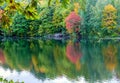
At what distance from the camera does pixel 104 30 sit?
53.8 m

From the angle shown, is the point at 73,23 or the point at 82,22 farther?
the point at 73,23

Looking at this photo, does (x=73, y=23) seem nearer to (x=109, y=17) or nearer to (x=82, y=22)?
(x=82, y=22)

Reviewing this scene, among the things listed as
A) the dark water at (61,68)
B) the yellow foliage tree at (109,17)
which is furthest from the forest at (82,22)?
the dark water at (61,68)

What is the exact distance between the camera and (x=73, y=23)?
5678cm

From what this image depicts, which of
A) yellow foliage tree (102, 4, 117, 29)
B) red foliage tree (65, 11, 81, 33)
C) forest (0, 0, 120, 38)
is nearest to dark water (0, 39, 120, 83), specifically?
yellow foliage tree (102, 4, 117, 29)

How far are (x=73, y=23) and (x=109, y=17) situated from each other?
7007mm

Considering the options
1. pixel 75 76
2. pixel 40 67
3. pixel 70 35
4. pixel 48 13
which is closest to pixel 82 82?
pixel 75 76

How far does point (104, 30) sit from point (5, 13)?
51.1m

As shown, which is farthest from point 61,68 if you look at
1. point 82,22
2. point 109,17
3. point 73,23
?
point 73,23

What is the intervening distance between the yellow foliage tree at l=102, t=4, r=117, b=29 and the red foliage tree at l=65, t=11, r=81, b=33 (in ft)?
16.6

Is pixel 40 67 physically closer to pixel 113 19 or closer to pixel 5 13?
pixel 5 13

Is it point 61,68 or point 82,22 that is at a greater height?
point 82,22

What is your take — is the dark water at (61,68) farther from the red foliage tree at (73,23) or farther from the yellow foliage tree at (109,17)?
the red foliage tree at (73,23)

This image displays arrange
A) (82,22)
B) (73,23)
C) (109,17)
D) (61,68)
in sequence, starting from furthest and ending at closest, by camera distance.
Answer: (73,23)
(82,22)
(109,17)
(61,68)
